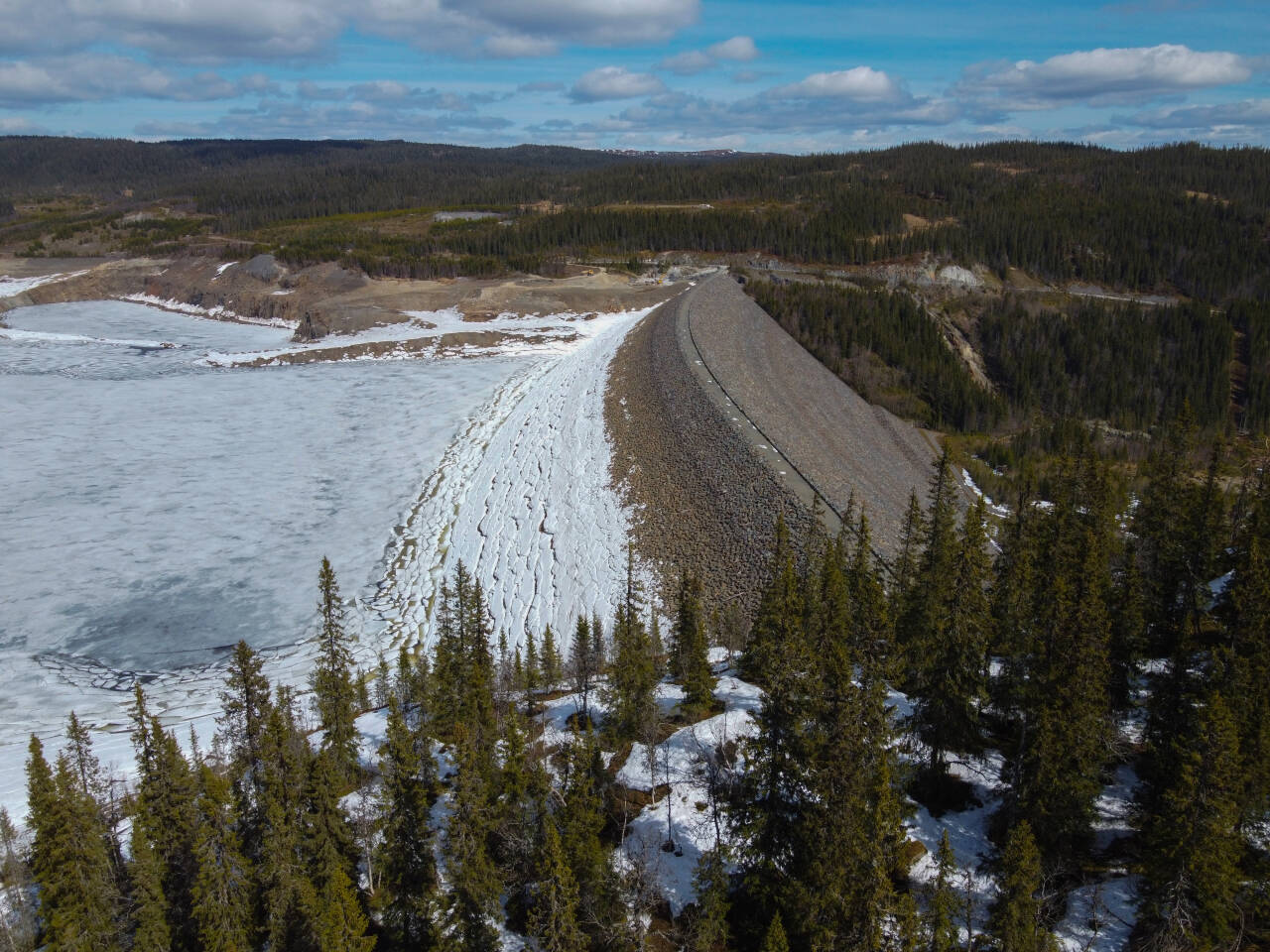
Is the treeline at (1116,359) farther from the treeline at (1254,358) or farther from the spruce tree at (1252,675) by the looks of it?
the spruce tree at (1252,675)

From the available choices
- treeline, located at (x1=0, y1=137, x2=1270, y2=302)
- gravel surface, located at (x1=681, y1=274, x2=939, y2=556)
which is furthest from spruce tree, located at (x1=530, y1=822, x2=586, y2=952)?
treeline, located at (x1=0, y1=137, x2=1270, y2=302)

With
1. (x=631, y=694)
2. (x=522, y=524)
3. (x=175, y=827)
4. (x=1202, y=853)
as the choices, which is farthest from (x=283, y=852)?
(x=522, y=524)

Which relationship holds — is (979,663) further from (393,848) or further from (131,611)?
(131,611)

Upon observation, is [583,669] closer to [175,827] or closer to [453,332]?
[175,827]

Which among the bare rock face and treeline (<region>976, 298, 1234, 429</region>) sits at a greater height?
the bare rock face

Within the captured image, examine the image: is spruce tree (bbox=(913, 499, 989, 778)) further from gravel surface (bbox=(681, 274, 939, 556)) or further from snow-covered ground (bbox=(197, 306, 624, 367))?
snow-covered ground (bbox=(197, 306, 624, 367))

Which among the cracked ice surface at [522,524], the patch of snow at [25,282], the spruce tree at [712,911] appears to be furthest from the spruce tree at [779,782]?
the patch of snow at [25,282]
